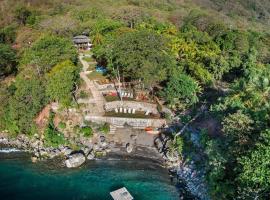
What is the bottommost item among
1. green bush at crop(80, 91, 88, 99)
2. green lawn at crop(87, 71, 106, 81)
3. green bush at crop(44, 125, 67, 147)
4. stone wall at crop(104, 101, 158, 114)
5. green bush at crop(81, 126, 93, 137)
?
A: green bush at crop(44, 125, 67, 147)

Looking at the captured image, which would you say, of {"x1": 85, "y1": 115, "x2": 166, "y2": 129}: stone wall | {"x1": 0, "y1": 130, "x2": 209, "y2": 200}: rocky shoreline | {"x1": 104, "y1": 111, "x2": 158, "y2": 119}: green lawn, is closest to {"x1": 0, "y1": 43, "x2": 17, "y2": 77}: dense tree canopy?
{"x1": 0, "y1": 130, "x2": 209, "y2": 200}: rocky shoreline

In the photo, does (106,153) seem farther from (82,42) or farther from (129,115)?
(82,42)

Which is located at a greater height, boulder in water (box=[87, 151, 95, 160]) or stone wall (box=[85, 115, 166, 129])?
stone wall (box=[85, 115, 166, 129])

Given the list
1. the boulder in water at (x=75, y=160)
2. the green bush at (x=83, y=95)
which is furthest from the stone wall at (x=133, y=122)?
the boulder in water at (x=75, y=160)

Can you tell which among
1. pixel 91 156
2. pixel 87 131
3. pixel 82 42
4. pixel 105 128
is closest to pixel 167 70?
pixel 105 128

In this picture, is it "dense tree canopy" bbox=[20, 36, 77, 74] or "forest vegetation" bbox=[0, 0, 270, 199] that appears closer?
"forest vegetation" bbox=[0, 0, 270, 199]

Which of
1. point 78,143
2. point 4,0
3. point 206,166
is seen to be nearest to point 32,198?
point 78,143

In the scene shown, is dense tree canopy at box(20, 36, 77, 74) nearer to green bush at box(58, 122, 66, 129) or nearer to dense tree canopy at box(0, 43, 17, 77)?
dense tree canopy at box(0, 43, 17, 77)
